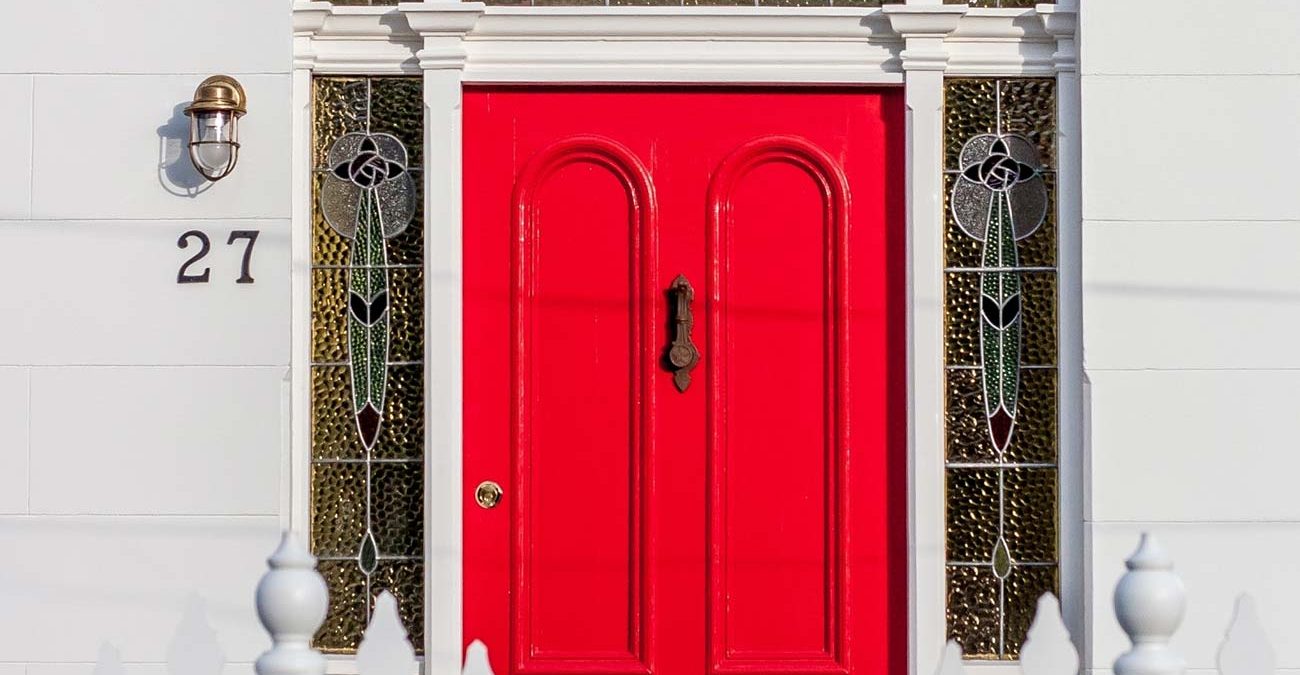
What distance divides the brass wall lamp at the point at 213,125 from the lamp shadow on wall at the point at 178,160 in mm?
46

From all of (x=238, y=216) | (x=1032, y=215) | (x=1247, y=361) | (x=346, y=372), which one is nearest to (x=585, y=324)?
(x=346, y=372)

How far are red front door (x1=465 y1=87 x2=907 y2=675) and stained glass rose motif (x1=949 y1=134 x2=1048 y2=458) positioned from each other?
0.76 feet

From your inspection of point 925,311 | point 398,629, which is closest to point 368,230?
point 925,311

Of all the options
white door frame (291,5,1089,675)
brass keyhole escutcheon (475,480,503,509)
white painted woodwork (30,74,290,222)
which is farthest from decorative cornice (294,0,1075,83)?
brass keyhole escutcheon (475,480,503,509)

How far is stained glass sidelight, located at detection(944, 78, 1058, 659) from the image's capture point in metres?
5.02

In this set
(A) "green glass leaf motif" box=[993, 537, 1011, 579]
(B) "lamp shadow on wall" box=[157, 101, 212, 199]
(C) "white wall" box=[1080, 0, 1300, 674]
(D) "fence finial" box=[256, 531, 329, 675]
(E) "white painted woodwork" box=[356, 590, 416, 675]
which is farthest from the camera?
(A) "green glass leaf motif" box=[993, 537, 1011, 579]

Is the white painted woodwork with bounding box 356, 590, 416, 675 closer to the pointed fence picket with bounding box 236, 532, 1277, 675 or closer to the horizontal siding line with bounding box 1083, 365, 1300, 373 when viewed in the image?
the pointed fence picket with bounding box 236, 532, 1277, 675

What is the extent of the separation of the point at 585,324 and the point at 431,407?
54 cm

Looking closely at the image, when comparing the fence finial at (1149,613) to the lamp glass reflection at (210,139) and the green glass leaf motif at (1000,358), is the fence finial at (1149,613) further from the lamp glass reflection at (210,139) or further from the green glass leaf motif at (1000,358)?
the lamp glass reflection at (210,139)

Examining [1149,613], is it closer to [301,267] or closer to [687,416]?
[687,416]

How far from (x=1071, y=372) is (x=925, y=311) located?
477 millimetres

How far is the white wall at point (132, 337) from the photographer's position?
484 cm

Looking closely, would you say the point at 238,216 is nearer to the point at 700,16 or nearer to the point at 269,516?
the point at 269,516

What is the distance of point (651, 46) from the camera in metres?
5.10
